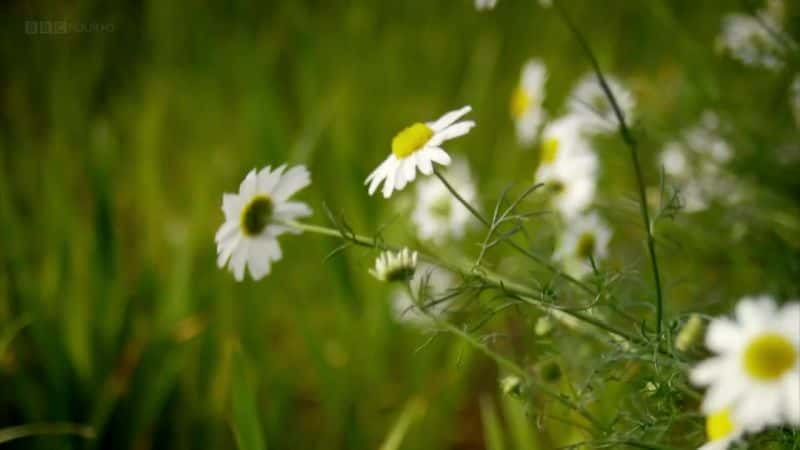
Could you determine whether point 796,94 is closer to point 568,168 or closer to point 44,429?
point 568,168

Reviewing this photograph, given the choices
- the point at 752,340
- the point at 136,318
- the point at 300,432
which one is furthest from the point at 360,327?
the point at 752,340

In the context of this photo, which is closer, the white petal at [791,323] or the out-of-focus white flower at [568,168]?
the white petal at [791,323]

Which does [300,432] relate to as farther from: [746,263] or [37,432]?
[746,263]

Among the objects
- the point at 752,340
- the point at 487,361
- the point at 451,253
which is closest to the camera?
the point at 752,340

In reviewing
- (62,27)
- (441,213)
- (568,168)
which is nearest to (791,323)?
(568,168)

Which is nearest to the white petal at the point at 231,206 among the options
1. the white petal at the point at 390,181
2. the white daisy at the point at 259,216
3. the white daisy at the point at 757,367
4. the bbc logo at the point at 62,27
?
the white daisy at the point at 259,216

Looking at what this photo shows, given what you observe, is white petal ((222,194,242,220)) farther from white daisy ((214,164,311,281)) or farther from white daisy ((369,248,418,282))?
white daisy ((369,248,418,282))

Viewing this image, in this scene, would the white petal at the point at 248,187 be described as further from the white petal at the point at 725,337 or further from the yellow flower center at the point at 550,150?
the yellow flower center at the point at 550,150
